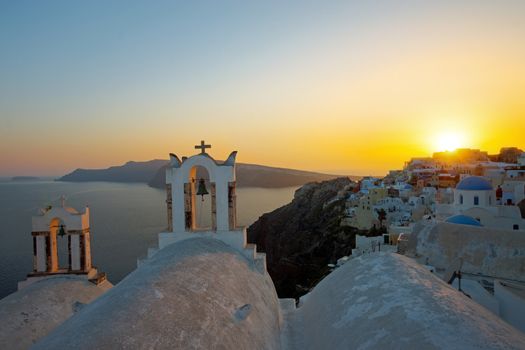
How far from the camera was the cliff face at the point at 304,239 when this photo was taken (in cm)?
3641

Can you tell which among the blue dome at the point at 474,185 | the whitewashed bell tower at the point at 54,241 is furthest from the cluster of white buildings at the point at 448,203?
the whitewashed bell tower at the point at 54,241

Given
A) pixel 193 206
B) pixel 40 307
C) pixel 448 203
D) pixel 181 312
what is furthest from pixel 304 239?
pixel 181 312

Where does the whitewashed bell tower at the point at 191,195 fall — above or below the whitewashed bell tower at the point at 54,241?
above

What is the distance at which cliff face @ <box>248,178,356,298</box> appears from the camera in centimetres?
3641

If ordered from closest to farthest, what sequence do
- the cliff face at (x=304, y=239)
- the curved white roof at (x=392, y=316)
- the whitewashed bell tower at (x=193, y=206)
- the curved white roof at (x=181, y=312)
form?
the curved white roof at (x=181, y=312), the curved white roof at (x=392, y=316), the whitewashed bell tower at (x=193, y=206), the cliff face at (x=304, y=239)

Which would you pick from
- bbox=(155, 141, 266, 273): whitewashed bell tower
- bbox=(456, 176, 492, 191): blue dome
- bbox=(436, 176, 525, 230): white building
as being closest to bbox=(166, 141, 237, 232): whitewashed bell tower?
bbox=(155, 141, 266, 273): whitewashed bell tower

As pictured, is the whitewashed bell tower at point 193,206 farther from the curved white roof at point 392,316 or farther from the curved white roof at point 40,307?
the curved white roof at point 392,316

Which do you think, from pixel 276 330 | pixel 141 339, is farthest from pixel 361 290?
pixel 141 339

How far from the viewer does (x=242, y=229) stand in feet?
26.8

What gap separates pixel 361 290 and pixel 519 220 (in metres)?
19.7

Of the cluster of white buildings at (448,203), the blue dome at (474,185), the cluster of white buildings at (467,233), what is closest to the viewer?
the cluster of white buildings at (467,233)

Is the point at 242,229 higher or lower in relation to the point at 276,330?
higher

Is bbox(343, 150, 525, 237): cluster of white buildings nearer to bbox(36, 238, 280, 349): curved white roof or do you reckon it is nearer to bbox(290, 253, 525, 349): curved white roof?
bbox(290, 253, 525, 349): curved white roof

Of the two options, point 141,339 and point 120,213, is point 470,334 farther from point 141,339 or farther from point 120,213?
point 120,213
